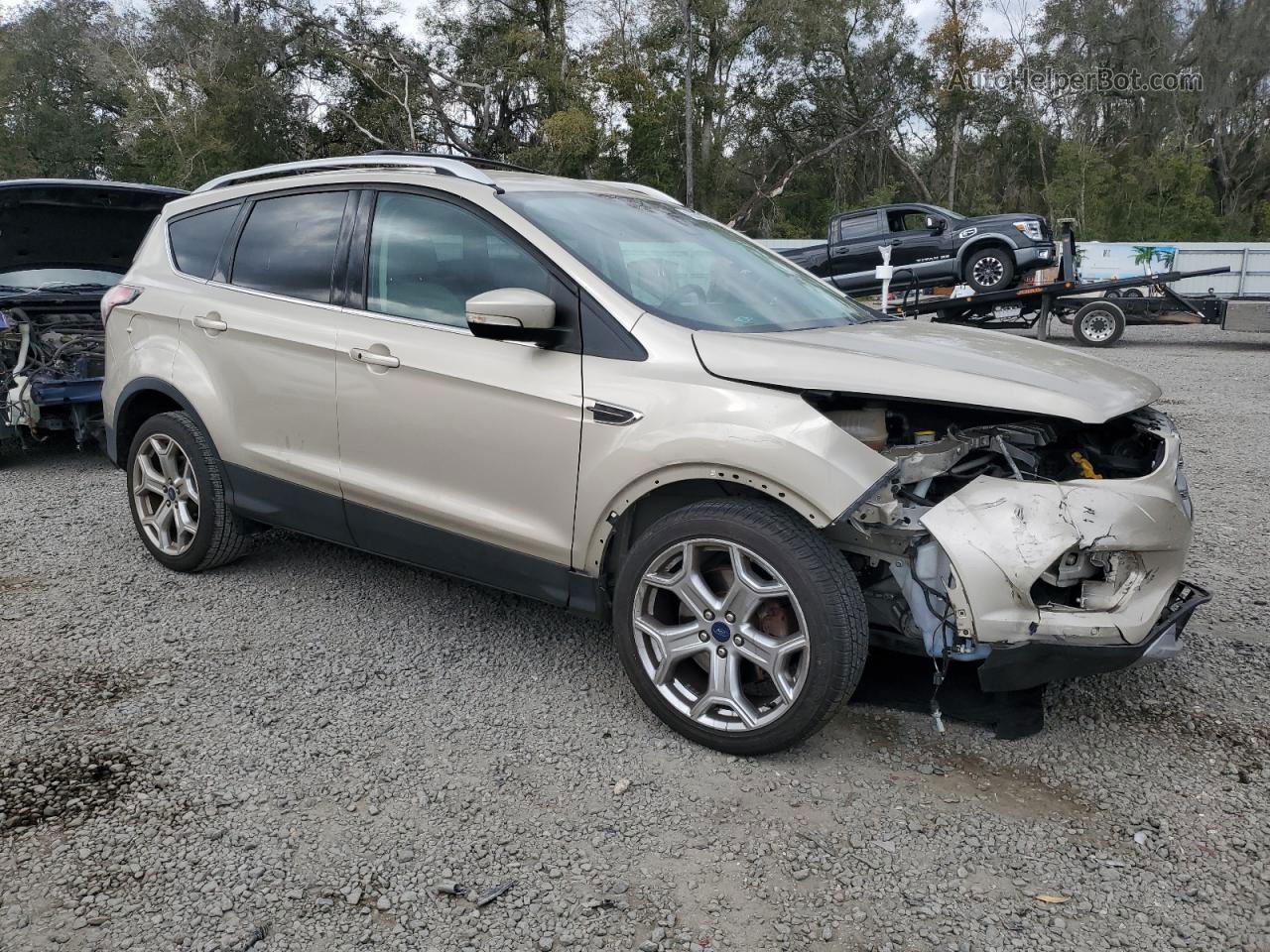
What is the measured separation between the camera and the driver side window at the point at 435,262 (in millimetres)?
3432

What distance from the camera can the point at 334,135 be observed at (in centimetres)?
4272

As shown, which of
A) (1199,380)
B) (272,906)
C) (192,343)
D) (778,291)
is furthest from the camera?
(1199,380)

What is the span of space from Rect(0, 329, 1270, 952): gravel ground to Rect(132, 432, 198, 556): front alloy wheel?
1.43 ft

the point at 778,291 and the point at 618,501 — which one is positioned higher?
the point at 778,291

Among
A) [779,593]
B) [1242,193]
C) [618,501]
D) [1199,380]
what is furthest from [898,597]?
[1242,193]

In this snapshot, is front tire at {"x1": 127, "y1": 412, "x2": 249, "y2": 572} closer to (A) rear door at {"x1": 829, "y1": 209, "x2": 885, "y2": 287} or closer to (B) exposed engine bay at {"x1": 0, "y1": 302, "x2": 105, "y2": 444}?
(B) exposed engine bay at {"x1": 0, "y1": 302, "x2": 105, "y2": 444}

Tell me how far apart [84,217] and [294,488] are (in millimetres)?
4562

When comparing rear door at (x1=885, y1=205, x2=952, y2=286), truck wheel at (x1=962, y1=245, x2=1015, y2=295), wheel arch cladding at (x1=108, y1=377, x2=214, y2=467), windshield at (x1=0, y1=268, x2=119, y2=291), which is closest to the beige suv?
wheel arch cladding at (x1=108, y1=377, x2=214, y2=467)

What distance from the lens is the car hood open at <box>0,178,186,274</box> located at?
6.69 meters

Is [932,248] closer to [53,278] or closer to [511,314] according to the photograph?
[53,278]

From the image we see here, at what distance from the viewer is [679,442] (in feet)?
9.73

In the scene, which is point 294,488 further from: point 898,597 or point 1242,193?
point 1242,193

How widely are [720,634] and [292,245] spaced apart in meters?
2.49

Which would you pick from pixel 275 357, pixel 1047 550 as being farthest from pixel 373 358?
Answer: pixel 1047 550
